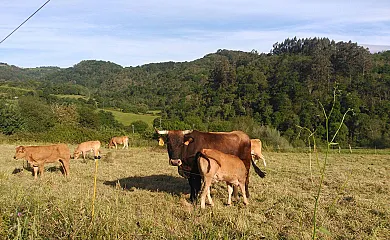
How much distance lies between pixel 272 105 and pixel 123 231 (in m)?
61.0

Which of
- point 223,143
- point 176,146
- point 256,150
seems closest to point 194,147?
point 176,146

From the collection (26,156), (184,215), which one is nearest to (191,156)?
(184,215)

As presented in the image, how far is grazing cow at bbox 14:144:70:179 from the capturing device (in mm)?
13219

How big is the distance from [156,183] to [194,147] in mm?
3481

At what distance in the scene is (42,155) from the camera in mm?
13336

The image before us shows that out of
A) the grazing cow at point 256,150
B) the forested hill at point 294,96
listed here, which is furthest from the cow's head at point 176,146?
the forested hill at point 294,96

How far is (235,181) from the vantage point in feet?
28.1

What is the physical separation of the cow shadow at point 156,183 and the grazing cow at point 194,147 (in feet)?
3.75

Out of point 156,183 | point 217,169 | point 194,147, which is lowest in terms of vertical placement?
point 156,183

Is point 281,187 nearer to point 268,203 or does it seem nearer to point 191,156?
point 268,203

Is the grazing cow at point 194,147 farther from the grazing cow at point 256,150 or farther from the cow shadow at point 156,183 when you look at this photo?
the grazing cow at point 256,150

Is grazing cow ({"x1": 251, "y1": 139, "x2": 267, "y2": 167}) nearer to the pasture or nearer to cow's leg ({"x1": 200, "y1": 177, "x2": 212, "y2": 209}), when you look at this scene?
the pasture

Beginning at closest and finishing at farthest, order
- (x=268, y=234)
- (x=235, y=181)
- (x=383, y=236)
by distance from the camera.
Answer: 1. (x=268, y=234)
2. (x=383, y=236)
3. (x=235, y=181)

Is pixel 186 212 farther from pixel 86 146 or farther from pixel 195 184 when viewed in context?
pixel 86 146
